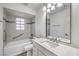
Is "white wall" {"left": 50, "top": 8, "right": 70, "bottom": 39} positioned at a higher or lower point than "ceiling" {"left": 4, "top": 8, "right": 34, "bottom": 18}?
lower

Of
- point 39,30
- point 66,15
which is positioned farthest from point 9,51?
point 66,15

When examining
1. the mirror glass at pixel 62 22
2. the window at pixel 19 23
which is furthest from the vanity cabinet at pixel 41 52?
the window at pixel 19 23

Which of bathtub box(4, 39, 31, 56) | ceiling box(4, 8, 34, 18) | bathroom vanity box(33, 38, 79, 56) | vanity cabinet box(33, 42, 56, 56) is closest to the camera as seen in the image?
bathroom vanity box(33, 38, 79, 56)

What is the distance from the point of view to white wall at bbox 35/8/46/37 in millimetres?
1516

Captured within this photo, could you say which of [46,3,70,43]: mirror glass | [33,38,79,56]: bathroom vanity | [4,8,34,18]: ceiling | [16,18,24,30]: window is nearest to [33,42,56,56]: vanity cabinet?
[33,38,79,56]: bathroom vanity

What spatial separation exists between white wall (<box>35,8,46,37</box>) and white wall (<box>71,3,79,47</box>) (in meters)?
0.78

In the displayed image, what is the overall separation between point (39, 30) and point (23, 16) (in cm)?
58

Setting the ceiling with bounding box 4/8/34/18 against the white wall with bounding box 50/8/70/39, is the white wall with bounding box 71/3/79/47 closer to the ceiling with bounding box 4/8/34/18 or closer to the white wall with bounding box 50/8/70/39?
the white wall with bounding box 50/8/70/39

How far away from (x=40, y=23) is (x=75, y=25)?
0.87 m

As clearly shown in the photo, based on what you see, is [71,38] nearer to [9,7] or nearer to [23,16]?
[23,16]

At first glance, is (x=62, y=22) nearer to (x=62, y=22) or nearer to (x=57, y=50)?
(x=62, y=22)

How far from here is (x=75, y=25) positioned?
0.99 meters

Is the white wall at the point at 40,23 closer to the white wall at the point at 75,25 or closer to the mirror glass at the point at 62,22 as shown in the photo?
the mirror glass at the point at 62,22

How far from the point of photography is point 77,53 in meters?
0.78
